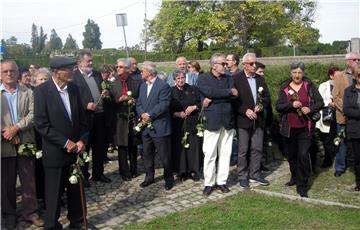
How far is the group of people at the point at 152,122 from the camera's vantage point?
17.2 ft

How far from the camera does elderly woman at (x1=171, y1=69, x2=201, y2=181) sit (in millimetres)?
7777

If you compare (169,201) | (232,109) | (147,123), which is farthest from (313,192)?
(147,123)

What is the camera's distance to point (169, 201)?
6754 mm

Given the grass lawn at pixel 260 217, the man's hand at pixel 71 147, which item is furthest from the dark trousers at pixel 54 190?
the grass lawn at pixel 260 217

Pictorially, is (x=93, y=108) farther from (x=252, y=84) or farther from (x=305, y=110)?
(x=305, y=110)

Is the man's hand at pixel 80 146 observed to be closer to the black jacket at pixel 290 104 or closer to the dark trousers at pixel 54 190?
the dark trousers at pixel 54 190

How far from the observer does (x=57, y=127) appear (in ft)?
16.9

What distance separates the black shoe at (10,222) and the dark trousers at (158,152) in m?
2.47

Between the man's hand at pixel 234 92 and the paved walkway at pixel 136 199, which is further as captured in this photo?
the man's hand at pixel 234 92

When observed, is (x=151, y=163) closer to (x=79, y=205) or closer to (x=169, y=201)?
(x=169, y=201)

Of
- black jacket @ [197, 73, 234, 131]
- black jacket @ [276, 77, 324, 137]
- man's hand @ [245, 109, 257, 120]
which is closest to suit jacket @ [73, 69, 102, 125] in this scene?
black jacket @ [197, 73, 234, 131]

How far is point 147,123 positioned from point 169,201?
1.38 metres

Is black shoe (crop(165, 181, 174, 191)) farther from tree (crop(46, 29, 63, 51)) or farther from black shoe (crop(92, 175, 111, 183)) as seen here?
tree (crop(46, 29, 63, 51))

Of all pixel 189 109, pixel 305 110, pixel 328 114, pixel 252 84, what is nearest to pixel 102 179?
pixel 189 109
